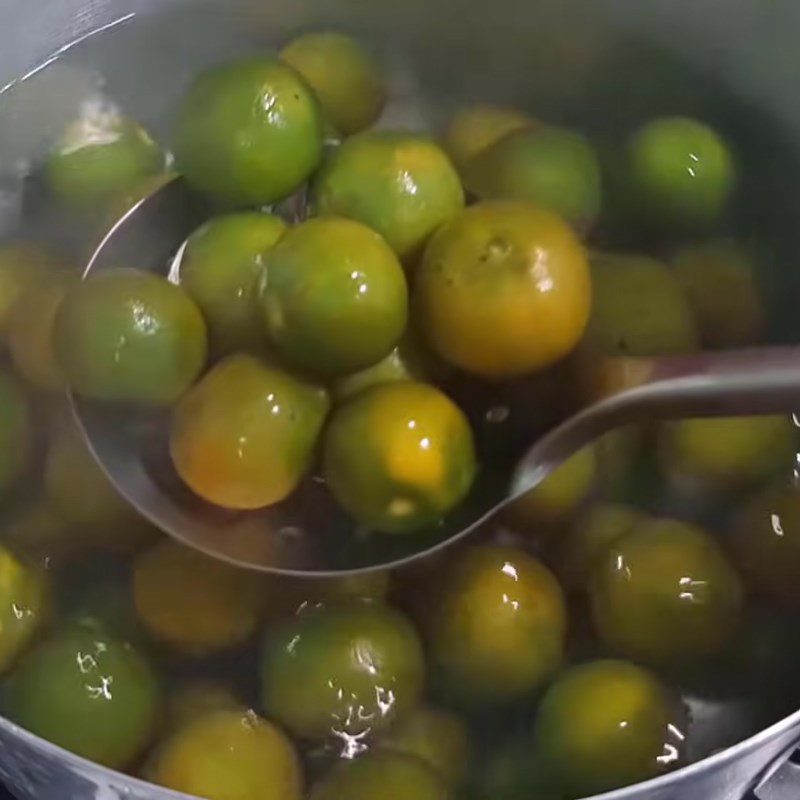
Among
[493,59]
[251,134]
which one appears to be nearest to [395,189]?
[251,134]

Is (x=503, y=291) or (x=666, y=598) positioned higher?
(x=503, y=291)

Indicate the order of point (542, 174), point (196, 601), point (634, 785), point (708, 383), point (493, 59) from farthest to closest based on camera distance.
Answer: point (493, 59) < point (542, 174) < point (196, 601) < point (708, 383) < point (634, 785)

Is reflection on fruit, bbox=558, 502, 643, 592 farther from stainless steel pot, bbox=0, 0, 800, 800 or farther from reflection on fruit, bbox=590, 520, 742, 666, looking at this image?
stainless steel pot, bbox=0, 0, 800, 800

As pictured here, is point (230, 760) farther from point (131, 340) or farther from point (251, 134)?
point (251, 134)

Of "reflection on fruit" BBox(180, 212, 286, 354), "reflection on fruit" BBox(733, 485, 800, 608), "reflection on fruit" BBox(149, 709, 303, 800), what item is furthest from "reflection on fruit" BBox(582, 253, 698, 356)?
"reflection on fruit" BBox(149, 709, 303, 800)

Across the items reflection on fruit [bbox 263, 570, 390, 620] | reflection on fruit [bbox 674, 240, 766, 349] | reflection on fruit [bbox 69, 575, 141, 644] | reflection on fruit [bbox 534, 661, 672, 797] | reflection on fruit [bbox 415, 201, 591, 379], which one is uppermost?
reflection on fruit [bbox 415, 201, 591, 379]

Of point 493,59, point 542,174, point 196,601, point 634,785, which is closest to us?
point 634,785
